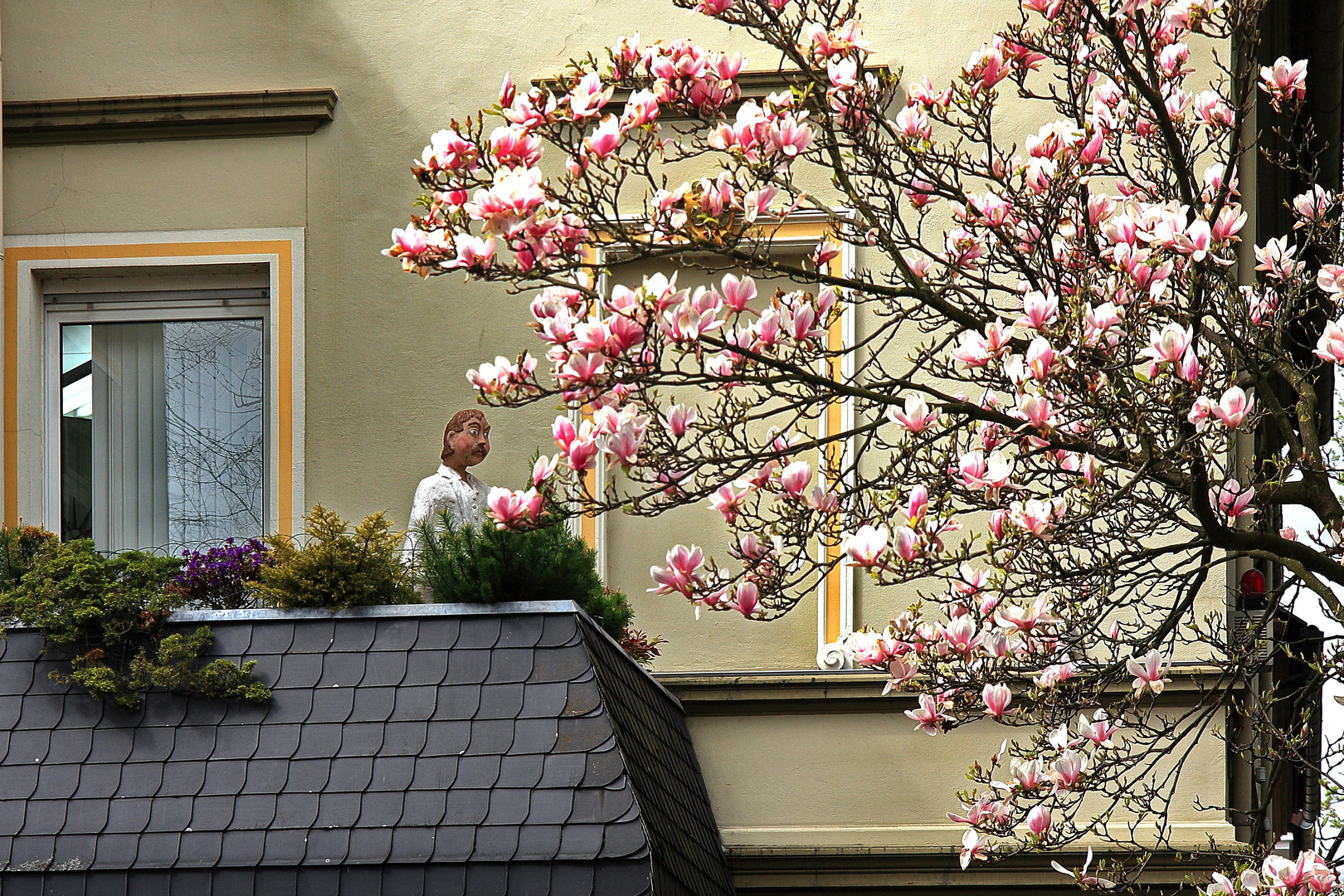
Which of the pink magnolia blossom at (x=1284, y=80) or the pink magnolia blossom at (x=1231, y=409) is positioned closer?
the pink magnolia blossom at (x=1231, y=409)

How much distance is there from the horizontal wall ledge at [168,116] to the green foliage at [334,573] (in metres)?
3.87

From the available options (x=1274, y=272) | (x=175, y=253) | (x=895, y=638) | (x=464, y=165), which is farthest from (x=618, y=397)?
(x=175, y=253)

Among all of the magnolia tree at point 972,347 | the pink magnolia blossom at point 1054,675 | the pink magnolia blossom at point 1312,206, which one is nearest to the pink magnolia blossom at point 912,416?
the magnolia tree at point 972,347

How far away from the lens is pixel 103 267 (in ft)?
35.9

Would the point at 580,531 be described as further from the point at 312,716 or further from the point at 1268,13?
the point at 1268,13

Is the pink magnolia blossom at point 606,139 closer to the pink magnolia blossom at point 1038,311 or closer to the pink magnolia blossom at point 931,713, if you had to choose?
the pink magnolia blossom at point 1038,311

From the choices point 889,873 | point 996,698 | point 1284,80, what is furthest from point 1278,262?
point 889,873

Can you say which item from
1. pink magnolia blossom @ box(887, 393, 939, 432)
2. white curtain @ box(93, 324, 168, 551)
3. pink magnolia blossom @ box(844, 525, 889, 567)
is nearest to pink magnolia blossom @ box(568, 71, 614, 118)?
pink magnolia blossom @ box(887, 393, 939, 432)

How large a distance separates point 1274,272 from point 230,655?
15.9 feet

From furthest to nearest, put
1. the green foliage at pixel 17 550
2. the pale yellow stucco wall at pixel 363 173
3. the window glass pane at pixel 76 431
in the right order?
the window glass pane at pixel 76 431
the pale yellow stucco wall at pixel 363 173
the green foliage at pixel 17 550

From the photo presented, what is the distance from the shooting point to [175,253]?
10.9 meters

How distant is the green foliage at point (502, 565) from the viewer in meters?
7.82

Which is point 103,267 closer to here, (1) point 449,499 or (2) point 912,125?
(1) point 449,499

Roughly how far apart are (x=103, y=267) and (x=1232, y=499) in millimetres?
7331
